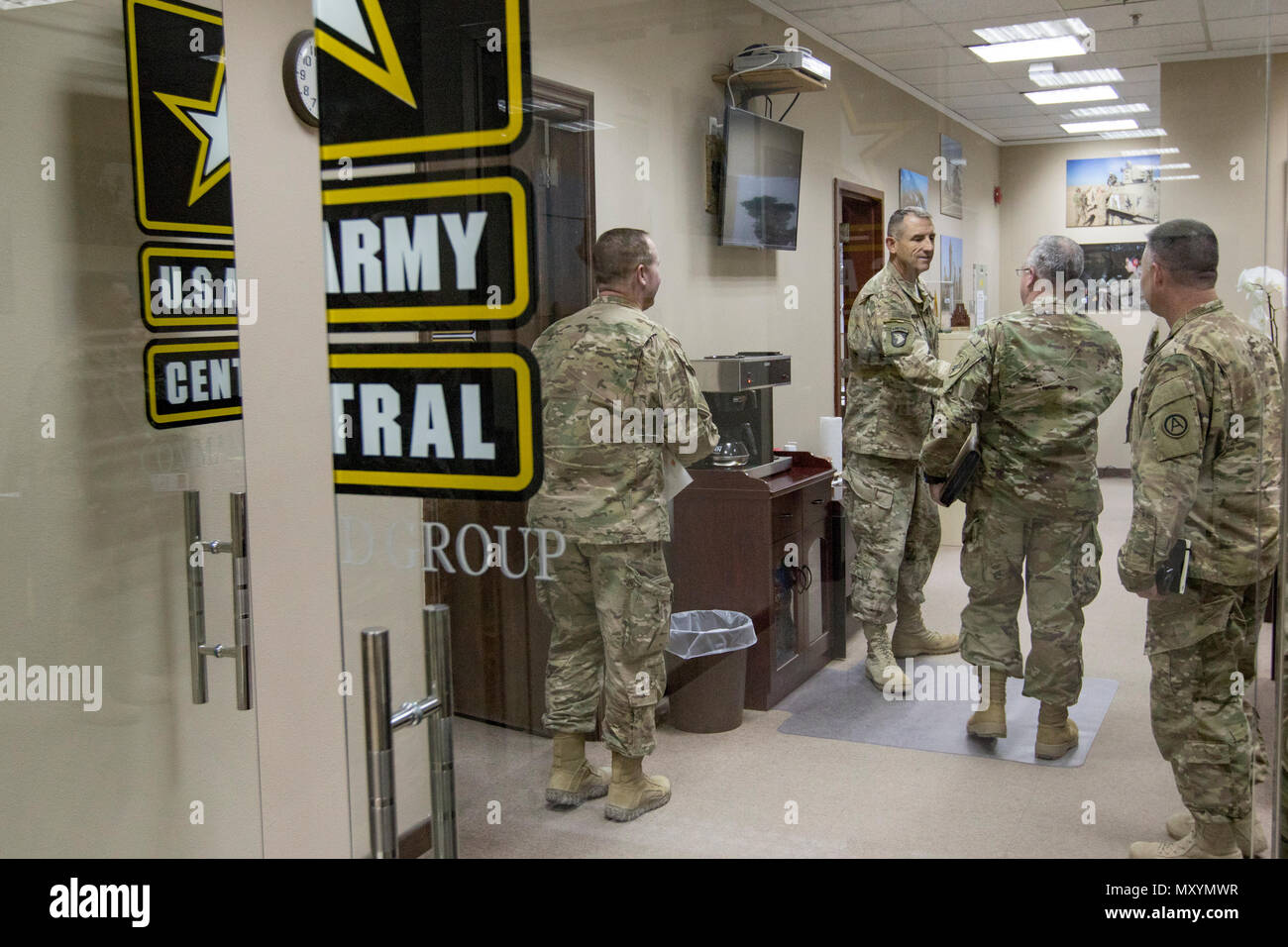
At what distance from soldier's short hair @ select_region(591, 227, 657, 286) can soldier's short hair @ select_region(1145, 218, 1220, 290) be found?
0.63 meters

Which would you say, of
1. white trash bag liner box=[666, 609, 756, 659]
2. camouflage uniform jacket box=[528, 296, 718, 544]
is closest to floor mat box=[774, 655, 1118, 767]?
white trash bag liner box=[666, 609, 756, 659]

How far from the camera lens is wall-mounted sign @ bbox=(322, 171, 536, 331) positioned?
1.37 meters

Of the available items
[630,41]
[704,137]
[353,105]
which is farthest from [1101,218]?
[353,105]

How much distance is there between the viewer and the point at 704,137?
1516mm

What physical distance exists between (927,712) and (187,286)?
5.66 ft

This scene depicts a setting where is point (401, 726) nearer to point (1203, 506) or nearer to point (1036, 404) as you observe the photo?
point (1036, 404)

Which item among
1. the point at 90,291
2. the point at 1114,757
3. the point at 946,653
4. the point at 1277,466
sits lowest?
the point at 1114,757

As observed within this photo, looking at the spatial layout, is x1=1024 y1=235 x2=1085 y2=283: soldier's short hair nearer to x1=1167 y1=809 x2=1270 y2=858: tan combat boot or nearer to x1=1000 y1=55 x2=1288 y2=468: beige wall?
x1=1000 y1=55 x2=1288 y2=468: beige wall

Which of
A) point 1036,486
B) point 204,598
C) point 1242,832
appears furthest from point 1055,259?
point 204,598

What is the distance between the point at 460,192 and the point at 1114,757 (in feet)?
3.49

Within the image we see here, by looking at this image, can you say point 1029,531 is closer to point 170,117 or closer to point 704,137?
point 704,137

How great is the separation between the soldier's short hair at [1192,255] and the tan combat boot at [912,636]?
1.72 feet

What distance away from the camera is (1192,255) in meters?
1.32
